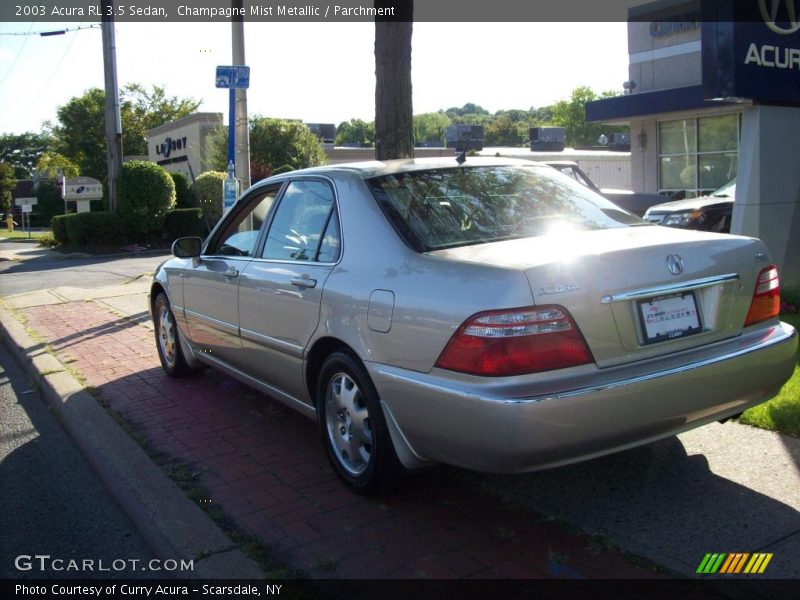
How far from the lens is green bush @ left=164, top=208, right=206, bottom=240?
2516cm

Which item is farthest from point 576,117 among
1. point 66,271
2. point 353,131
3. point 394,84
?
point 394,84

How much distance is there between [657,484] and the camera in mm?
3895

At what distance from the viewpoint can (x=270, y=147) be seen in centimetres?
3002

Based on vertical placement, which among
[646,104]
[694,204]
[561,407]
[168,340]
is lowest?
[168,340]

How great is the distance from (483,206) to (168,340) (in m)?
3.46

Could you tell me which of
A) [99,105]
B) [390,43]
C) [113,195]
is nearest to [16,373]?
[390,43]

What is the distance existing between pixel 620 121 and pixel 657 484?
21.0 m

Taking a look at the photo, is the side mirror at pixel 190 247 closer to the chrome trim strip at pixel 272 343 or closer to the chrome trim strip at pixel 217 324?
the chrome trim strip at pixel 217 324

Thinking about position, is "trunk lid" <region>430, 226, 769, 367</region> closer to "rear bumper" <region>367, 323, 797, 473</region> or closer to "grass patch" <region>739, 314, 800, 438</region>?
"rear bumper" <region>367, 323, 797, 473</region>

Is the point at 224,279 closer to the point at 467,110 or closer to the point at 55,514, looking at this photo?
the point at 55,514

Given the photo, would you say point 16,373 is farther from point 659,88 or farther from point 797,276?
point 659,88

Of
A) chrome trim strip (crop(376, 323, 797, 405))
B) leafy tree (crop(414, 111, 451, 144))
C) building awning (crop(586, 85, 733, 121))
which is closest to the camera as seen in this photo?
chrome trim strip (crop(376, 323, 797, 405))

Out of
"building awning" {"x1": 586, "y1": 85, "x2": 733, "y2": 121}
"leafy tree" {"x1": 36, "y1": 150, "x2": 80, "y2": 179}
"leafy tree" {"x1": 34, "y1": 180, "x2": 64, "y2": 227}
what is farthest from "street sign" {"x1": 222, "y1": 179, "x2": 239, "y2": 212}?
"leafy tree" {"x1": 34, "y1": 180, "x2": 64, "y2": 227}

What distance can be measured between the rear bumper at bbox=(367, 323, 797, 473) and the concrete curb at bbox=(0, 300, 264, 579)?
912 mm
